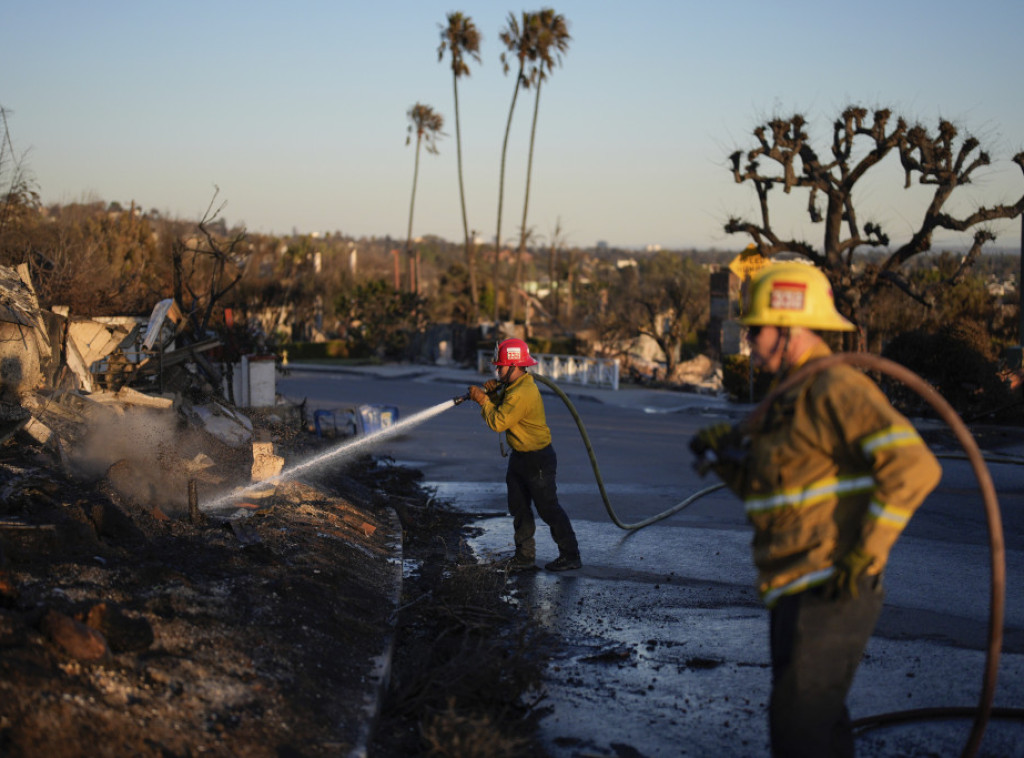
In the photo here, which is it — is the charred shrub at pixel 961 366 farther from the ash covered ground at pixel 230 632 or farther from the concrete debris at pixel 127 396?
the ash covered ground at pixel 230 632

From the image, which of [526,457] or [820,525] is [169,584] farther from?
Result: [820,525]

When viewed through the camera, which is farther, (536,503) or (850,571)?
(536,503)

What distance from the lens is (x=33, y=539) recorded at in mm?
5305

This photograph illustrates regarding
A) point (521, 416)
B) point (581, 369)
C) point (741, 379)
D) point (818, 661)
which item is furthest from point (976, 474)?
point (581, 369)

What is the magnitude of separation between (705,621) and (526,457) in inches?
78.9

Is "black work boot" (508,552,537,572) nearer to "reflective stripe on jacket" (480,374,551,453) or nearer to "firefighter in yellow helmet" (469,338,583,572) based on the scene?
"firefighter in yellow helmet" (469,338,583,572)

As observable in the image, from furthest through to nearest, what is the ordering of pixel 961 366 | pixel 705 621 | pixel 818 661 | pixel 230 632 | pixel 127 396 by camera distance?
pixel 961 366 → pixel 127 396 → pixel 705 621 → pixel 230 632 → pixel 818 661

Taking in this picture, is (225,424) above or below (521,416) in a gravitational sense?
below

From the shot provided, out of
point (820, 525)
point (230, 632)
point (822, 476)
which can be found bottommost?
point (230, 632)

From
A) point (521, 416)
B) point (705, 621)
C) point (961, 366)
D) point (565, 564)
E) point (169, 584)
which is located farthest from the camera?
point (961, 366)

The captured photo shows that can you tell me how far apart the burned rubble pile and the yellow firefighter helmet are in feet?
7.80

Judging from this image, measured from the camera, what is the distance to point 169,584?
517cm

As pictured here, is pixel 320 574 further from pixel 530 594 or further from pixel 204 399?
pixel 204 399

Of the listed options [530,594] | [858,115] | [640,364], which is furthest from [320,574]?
[640,364]
